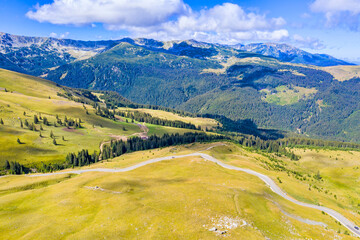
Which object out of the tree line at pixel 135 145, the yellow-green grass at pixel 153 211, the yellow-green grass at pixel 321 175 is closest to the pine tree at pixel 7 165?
the tree line at pixel 135 145

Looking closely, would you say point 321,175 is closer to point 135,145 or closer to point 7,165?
point 135,145

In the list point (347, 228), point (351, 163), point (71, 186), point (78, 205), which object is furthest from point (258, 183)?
point (351, 163)

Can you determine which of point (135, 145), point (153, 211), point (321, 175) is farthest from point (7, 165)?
point (321, 175)

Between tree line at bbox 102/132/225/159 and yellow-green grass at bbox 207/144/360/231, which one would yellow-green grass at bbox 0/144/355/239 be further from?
tree line at bbox 102/132/225/159

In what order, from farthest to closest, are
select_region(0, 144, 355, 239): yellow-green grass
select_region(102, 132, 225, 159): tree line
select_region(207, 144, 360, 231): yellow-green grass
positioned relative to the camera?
select_region(102, 132, 225, 159): tree line
select_region(207, 144, 360, 231): yellow-green grass
select_region(0, 144, 355, 239): yellow-green grass

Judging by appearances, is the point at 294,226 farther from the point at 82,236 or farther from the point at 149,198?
the point at 82,236

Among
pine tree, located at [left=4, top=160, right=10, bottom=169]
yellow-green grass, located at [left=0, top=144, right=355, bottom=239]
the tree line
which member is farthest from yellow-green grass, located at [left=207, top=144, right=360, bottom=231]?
pine tree, located at [left=4, top=160, right=10, bottom=169]

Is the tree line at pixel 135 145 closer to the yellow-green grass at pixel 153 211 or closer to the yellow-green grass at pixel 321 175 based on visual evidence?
the yellow-green grass at pixel 321 175

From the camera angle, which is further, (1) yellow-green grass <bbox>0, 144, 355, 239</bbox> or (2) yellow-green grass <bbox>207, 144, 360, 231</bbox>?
(2) yellow-green grass <bbox>207, 144, 360, 231</bbox>
